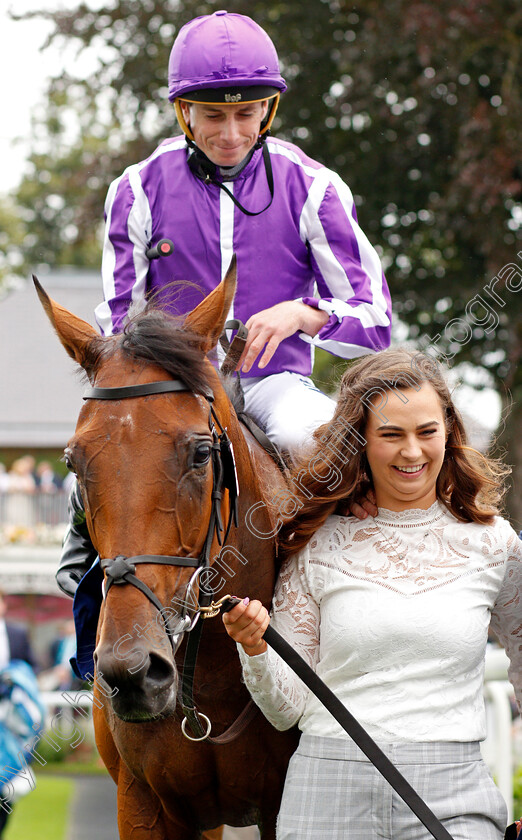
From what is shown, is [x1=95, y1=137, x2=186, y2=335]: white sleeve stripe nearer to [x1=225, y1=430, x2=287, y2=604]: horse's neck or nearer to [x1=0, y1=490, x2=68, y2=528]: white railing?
[x1=225, y1=430, x2=287, y2=604]: horse's neck

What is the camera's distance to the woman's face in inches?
103

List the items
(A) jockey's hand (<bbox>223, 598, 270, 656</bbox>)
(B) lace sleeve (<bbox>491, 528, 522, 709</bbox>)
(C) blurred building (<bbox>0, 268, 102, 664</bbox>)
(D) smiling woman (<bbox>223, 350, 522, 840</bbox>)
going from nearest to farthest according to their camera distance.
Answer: (A) jockey's hand (<bbox>223, 598, 270, 656</bbox>)
(D) smiling woman (<bbox>223, 350, 522, 840</bbox>)
(B) lace sleeve (<bbox>491, 528, 522, 709</bbox>)
(C) blurred building (<bbox>0, 268, 102, 664</bbox>)

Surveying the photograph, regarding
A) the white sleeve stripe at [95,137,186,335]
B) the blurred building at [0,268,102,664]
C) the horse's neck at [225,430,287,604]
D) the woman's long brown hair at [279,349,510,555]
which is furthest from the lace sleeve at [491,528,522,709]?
the blurred building at [0,268,102,664]

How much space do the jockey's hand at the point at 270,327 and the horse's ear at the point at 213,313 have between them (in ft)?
0.91

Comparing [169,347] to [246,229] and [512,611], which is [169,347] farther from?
[512,611]

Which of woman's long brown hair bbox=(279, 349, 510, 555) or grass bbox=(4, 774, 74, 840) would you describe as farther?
grass bbox=(4, 774, 74, 840)

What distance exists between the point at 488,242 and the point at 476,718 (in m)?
7.08

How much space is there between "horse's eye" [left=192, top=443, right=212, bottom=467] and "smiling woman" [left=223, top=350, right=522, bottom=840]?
347 millimetres

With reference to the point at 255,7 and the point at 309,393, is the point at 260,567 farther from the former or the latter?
the point at 255,7

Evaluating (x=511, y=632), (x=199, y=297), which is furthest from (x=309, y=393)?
(x=511, y=632)

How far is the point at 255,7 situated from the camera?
984 cm

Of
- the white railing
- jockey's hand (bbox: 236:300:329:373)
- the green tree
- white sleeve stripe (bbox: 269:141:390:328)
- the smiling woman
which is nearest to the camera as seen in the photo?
the smiling woman

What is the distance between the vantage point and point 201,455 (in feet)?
7.84

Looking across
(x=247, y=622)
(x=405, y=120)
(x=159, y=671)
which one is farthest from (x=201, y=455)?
(x=405, y=120)
